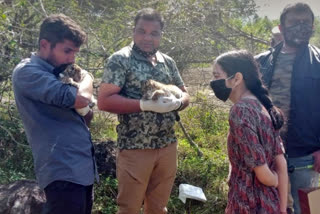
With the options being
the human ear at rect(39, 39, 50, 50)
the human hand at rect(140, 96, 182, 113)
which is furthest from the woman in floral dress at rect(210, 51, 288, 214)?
the human ear at rect(39, 39, 50, 50)

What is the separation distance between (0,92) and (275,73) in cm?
304

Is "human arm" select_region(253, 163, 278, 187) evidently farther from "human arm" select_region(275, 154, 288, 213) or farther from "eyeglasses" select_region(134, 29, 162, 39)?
"eyeglasses" select_region(134, 29, 162, 39)

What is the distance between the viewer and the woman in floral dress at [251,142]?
1848 mm

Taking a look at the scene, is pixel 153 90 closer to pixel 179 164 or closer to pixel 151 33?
pixel 151 33

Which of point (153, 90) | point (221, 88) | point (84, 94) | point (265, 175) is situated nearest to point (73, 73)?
point (84, 94)

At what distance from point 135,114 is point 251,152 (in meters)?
0.94

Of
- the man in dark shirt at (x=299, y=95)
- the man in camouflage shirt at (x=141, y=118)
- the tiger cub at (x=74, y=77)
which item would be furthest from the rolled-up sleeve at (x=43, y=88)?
the man in dark shirt at (x=299, y=95)

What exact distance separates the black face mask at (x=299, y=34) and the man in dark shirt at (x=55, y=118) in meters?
1.48

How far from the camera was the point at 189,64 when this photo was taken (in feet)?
15.4

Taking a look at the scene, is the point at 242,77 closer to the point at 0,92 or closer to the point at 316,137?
the point at 316,137

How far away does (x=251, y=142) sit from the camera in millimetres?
1836

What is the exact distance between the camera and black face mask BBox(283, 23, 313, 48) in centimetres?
256

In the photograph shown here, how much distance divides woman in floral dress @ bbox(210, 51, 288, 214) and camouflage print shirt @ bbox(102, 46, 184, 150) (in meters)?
0.64

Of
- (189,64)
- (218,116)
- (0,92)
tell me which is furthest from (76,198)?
(218,116)
